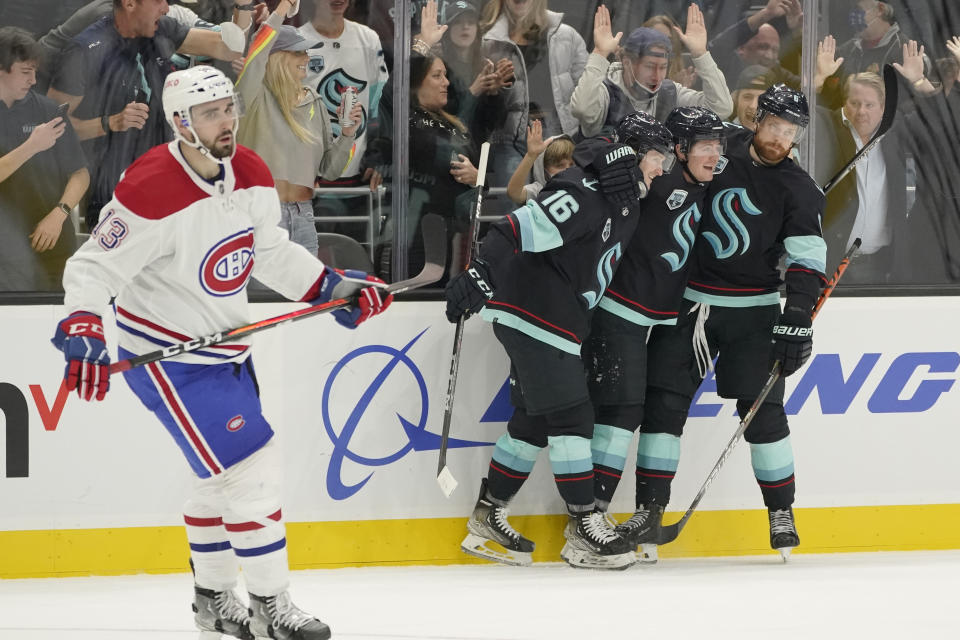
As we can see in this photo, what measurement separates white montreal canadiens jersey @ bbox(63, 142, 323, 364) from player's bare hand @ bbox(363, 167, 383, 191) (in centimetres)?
100

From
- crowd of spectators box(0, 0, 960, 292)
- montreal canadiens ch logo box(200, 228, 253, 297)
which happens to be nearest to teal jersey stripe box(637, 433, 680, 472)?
crowd of spectators box(0, 0, 960, 292)

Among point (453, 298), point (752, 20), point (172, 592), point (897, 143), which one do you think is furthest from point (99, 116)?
point (897, 143)

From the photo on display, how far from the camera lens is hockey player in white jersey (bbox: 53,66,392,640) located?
8.55 ft

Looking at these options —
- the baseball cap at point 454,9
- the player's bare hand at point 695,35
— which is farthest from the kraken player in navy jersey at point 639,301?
the baseball cap at point 454,9

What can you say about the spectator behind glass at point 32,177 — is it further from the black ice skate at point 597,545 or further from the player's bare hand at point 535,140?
the black ice skate at point 597,545

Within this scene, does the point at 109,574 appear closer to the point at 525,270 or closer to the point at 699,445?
the point at 525,270

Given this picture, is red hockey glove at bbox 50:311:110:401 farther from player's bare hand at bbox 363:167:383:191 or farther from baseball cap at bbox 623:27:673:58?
baseball cap at bbox 623:27:673:58

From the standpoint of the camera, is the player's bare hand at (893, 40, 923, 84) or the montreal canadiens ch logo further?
the player's bare hand at (893, 40, 923, 84)

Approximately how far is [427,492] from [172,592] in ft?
2.77

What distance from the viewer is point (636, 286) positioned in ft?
12.1

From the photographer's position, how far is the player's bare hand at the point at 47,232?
3.57m

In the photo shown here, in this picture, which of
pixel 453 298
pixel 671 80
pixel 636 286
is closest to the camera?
pixel 453 298

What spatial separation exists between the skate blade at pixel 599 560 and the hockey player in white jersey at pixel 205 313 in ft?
4.06

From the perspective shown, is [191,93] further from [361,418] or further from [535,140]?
[535,140]
